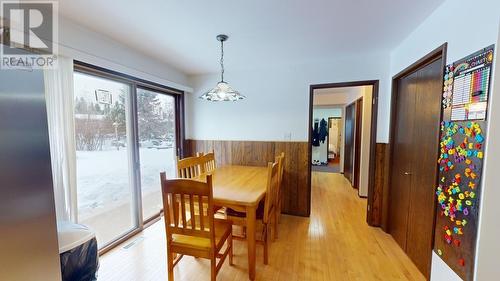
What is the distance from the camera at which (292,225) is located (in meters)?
2.75

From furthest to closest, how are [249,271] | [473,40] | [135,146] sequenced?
1. [135,146]
2. [249,271]
3. [473,40]

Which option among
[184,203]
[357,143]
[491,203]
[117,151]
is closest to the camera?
[491,203]

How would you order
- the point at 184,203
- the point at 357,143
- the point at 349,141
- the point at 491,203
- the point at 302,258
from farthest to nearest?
the point at 349,141 < the point at 357,143 < the point at 302,258 < the point at 184,203 < the point at 491,203

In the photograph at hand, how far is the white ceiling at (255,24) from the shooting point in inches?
60.6

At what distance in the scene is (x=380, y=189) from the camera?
261 cm

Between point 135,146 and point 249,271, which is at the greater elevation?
point 135,146

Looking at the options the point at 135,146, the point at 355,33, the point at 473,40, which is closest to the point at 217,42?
the point at 355,33

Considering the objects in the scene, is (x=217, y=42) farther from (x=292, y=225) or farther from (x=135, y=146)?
(x=292, y=225)

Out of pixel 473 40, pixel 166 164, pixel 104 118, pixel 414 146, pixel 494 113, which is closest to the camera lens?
pixel 494 113

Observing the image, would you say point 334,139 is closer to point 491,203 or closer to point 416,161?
point 416,161

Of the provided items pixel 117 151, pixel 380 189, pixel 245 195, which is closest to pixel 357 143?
pixel 380 189

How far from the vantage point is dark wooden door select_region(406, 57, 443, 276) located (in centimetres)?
162

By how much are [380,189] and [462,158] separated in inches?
59.9

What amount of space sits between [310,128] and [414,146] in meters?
1.23
